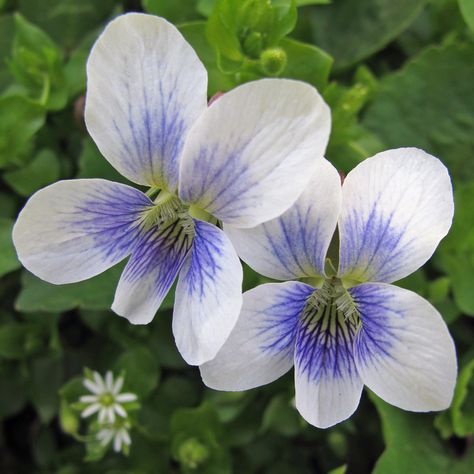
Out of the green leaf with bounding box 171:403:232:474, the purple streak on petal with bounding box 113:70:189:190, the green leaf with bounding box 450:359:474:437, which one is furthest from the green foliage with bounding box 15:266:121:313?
the green leaf with bounding box 450:359:474:437

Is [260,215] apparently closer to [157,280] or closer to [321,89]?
[157,280]

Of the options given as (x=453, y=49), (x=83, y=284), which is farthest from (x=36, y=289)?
(x=453, y=49)

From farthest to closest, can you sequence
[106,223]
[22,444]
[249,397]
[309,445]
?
1. [22,444]
2. [309,445]
3. [249,397]
4. [106,223]

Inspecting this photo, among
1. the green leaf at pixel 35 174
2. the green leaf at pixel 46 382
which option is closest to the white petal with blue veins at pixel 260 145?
the green leaf at pixel 35 174

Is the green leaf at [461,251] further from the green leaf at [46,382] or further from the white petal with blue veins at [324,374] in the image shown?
the green leaf at [46,382]

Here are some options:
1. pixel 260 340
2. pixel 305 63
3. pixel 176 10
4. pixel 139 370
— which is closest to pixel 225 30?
pixel 305 63

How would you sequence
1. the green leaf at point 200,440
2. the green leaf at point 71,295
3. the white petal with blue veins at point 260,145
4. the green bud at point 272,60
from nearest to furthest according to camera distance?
1. the white petal with blue veins at point 260,145
2. the green bud at point 272,60
3. the green leaf at point 71,295
4. the green leaf at point 200,440

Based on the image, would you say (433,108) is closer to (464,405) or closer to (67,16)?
(464,405)
